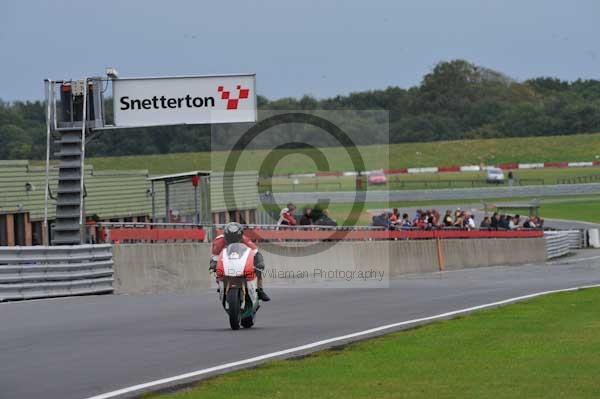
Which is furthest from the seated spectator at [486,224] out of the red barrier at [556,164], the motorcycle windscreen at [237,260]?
the red barrier at [556,164]

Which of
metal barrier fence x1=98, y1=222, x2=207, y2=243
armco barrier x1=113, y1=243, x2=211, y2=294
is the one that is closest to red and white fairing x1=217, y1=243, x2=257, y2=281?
armco barrier x1=113, y1=243, x2=211, y2=294

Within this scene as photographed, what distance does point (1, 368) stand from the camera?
424 inches

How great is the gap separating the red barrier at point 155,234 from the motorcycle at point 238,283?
28.8 feet

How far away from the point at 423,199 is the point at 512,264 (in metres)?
36.4

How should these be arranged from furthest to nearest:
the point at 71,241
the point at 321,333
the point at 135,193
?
1. the point at 135,193
2. the point at 71,241
3. the point at 321,333

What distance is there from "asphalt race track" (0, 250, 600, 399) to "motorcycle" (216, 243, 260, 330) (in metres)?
0.28

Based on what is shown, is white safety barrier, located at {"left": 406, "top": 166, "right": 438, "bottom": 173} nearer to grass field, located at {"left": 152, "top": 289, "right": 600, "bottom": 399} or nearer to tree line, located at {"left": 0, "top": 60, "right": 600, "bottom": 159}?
tree line, located at {"left": 0, "top": 60, "right": 600, "bottom": 159}

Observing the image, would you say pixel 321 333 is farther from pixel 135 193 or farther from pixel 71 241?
pixel 135 193

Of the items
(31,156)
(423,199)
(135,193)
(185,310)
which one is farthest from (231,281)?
(423,199)

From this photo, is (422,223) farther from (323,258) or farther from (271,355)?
(271,355)

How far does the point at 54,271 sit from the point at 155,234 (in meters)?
4.40

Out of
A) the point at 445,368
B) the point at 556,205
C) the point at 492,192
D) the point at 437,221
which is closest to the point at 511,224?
the point at 437,221

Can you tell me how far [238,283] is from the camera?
14.9 m

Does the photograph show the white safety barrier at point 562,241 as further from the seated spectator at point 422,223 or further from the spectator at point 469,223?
the seated spectator at point 422,223
